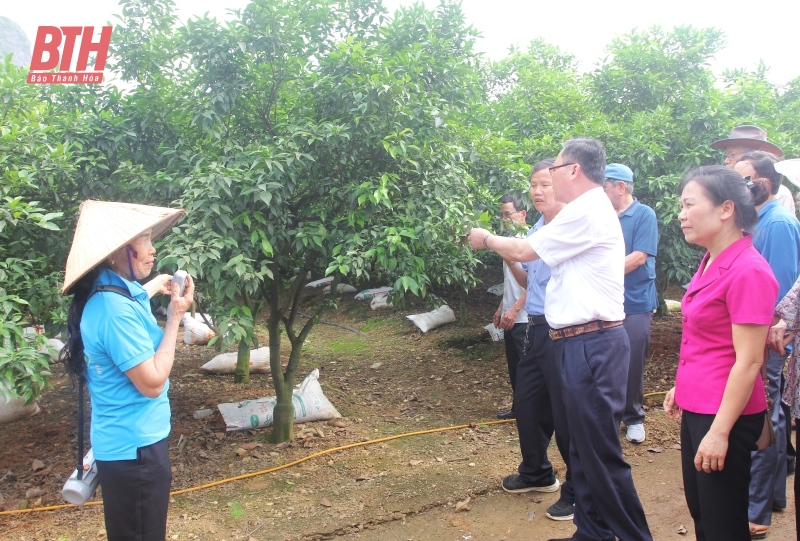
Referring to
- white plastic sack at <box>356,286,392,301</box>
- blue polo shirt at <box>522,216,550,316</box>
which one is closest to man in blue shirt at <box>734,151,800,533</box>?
blue polo shirt at <box>522,216,550,316</box>

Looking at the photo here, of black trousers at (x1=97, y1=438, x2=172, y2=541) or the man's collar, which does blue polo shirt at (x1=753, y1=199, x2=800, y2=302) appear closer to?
the man's collar

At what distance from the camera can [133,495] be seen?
2.07 meters

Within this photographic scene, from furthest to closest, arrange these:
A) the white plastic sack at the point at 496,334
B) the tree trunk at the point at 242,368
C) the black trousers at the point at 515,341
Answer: the white plastic sack at the point at 496,334 → the tree trunk at the point at 242,368 → the black trousers at the point at 515,341

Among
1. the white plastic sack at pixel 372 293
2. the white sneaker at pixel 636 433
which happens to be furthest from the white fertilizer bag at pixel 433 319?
the white sneaker at pixel 636 433

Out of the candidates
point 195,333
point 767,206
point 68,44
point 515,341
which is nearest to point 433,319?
point 195,333

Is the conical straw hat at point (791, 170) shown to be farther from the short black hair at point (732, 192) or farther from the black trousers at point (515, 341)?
the black trousers at point (515, 341)

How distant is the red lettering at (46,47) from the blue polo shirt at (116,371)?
388 centimetres

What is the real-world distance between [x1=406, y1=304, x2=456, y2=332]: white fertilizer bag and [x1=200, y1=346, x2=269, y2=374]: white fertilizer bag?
105 inches

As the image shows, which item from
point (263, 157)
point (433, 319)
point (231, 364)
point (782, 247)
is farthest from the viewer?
point (433, 319)

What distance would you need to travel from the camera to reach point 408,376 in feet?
21.8

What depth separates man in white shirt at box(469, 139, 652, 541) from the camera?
2.61 metres

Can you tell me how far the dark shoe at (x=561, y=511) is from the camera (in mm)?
3264

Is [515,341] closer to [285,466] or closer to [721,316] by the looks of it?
[285,466]

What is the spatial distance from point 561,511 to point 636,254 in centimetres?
171
